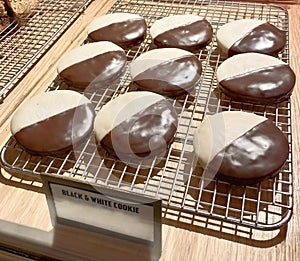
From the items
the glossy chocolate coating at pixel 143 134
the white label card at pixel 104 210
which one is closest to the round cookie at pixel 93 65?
the glossy chocolate coating at pixel 143 134

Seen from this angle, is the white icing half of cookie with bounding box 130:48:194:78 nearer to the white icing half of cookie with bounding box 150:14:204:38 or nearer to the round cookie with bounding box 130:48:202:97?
the round cookie with bounding box 130:48:202:97

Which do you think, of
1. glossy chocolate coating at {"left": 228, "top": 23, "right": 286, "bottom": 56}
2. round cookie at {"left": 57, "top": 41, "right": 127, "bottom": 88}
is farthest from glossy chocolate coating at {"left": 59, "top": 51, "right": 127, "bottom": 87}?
glossy chocolate coating at {"left": 228, "top": 23, "right": 286, "bottom": 56}

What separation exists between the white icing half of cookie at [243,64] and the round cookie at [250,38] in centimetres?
6

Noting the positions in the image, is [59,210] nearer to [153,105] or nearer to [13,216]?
[13,216]

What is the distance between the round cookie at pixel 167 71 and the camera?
974 millimetres

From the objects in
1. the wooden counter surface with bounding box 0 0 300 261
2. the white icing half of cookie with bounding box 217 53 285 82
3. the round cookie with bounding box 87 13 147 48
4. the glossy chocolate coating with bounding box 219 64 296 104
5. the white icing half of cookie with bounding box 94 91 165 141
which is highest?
the round cookie with bounding box 87 13 147 48

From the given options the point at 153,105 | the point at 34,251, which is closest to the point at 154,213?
the point at 34,251

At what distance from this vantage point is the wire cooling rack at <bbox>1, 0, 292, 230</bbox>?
0.73 metres

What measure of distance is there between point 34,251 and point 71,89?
489mm

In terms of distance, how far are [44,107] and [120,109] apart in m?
0.18

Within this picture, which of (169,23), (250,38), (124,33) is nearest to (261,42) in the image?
Answer: (250,38)

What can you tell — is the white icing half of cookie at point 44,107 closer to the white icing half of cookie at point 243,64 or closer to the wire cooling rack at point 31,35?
the wire cooling rack at point 31,35

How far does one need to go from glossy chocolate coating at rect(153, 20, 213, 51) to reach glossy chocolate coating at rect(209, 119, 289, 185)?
16.2 inches

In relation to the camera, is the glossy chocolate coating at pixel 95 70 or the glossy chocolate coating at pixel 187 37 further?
the glossy chocolate coating at pixel 187 37
